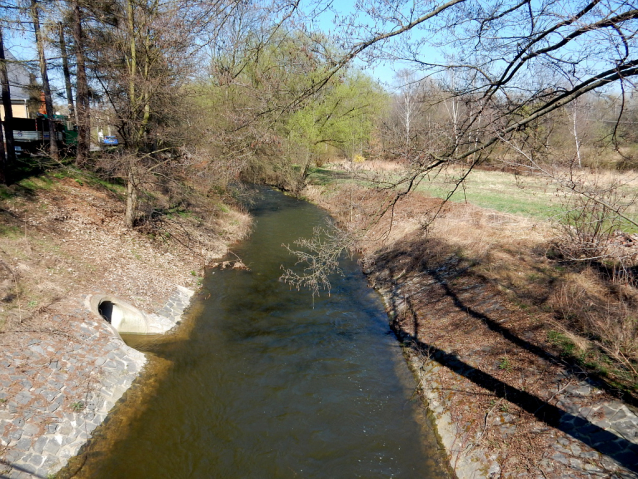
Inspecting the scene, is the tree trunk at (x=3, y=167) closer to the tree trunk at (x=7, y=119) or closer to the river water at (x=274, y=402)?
the tree trunk at (x=7, y=119)

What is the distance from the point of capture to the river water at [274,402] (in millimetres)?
6461

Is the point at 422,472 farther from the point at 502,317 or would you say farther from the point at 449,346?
the point at 502,317

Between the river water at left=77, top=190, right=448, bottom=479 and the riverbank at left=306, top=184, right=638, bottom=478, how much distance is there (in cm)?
70

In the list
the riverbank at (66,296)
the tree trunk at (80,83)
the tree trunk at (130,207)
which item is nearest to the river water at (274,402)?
the riverbank at (66,296)

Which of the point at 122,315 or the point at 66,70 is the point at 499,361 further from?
the point at 66,70

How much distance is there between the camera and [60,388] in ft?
22.8

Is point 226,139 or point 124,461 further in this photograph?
point 124,461

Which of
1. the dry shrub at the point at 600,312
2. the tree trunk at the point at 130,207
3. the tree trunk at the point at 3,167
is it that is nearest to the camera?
the dry shrub at the point at 600,312

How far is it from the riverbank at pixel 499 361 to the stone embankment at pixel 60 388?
5.70m

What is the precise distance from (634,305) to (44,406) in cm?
1123

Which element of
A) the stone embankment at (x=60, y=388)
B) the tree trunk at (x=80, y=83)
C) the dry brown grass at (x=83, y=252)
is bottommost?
the stone embankment at (x=60, y=388)

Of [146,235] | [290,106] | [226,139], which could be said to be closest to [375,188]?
[290,106]

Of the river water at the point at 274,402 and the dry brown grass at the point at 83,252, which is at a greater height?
the dry brown grass at the point at 83,252

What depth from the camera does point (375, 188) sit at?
522cm
